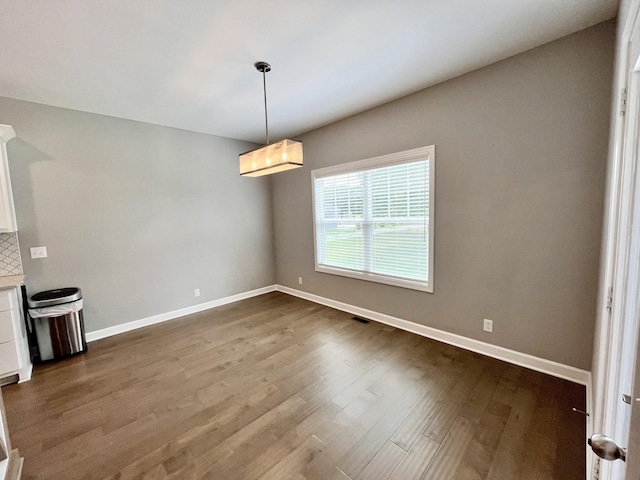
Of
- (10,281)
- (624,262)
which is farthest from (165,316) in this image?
(624,262)

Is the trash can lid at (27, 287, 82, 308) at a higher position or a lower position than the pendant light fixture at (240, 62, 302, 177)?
lower

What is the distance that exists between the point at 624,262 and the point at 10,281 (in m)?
4.39

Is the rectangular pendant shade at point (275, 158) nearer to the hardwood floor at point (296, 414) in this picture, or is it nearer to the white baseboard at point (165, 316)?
the hardwood floor at point (296, 414)

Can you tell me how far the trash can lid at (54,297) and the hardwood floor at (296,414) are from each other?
25.7 inches

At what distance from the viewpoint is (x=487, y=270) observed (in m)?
2.61

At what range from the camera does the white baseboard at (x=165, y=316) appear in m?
3.35

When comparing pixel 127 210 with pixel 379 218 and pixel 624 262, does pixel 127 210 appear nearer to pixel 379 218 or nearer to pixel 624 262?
pixel 379 218

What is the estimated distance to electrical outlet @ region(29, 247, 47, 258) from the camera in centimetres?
291

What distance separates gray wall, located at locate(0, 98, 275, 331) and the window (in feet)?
5.00

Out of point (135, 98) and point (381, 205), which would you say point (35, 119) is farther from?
point (381, 205)

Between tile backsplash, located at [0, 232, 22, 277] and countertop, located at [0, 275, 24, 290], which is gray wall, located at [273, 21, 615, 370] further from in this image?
tile backsplash, located at [0, 232, 22, 277]

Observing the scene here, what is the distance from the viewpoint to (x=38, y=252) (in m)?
2.94

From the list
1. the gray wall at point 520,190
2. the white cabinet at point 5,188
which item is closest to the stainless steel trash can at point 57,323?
the white cabinet at point 5,188

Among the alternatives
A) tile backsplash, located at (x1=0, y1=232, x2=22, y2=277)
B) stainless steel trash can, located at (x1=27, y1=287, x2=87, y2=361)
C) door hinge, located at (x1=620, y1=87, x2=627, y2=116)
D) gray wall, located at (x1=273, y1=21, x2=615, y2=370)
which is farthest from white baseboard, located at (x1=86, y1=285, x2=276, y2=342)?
door hinge, located at (x1=620, y1=87, x2=627, y2=116)
